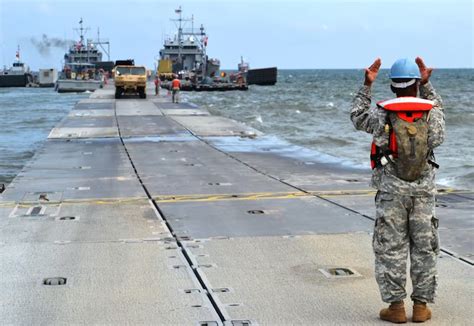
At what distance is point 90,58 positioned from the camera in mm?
127688

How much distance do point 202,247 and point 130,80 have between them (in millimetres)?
42282

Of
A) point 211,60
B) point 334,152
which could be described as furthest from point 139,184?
point 211,60

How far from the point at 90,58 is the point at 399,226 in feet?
413

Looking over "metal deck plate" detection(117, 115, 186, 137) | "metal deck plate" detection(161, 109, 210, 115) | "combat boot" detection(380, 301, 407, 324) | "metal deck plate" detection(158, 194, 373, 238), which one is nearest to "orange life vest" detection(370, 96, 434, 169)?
"combat boot" detection(380, 301, 407, 324)

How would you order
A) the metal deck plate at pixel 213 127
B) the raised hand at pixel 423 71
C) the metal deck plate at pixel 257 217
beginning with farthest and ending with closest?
the metal deck plate at pixel 213 127, the metal deck plate at pixel 257 217, the raised hand at pixel 423 71

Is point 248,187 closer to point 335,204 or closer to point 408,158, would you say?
point 335,204

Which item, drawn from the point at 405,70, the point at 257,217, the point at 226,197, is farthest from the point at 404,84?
the point at 226,197

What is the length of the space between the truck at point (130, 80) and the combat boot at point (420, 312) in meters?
44.8

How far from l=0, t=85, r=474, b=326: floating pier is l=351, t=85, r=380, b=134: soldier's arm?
1.41 metres

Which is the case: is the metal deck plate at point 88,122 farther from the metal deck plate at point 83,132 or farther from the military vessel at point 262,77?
the military vessel at point 262,77

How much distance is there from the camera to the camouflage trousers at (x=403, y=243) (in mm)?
5430

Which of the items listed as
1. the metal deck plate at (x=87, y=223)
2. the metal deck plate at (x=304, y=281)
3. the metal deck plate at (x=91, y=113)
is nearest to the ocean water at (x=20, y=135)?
the metal deck plate at (x=91, y=113)

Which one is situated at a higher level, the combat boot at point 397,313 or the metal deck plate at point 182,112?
the combat boot at point 397,313

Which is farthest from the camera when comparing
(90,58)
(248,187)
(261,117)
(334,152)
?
(90,58)
